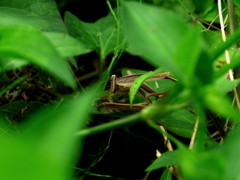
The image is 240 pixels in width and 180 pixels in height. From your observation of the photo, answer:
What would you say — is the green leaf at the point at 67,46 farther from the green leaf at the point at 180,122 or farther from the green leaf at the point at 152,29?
the green leaf at the point at 180,122

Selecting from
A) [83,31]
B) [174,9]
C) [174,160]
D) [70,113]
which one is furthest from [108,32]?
[70,113]

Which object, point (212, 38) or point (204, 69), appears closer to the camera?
point (204, 69)

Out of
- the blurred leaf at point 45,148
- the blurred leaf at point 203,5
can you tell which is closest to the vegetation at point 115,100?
the blurred leaf at point 45,148

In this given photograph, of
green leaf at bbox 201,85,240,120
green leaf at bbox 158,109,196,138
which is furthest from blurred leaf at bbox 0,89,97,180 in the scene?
green leaf at bbox 158,109,196,138

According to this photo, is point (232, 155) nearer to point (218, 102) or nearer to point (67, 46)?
point (218, 102)

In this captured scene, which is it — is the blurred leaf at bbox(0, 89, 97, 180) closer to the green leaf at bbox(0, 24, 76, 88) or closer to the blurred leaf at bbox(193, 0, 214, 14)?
the green leaf at bbox(0, 24, 76, 88)

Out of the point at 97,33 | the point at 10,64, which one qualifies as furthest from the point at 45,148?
the point at 97,33

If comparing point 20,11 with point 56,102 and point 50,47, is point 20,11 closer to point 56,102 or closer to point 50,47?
point 56,102
